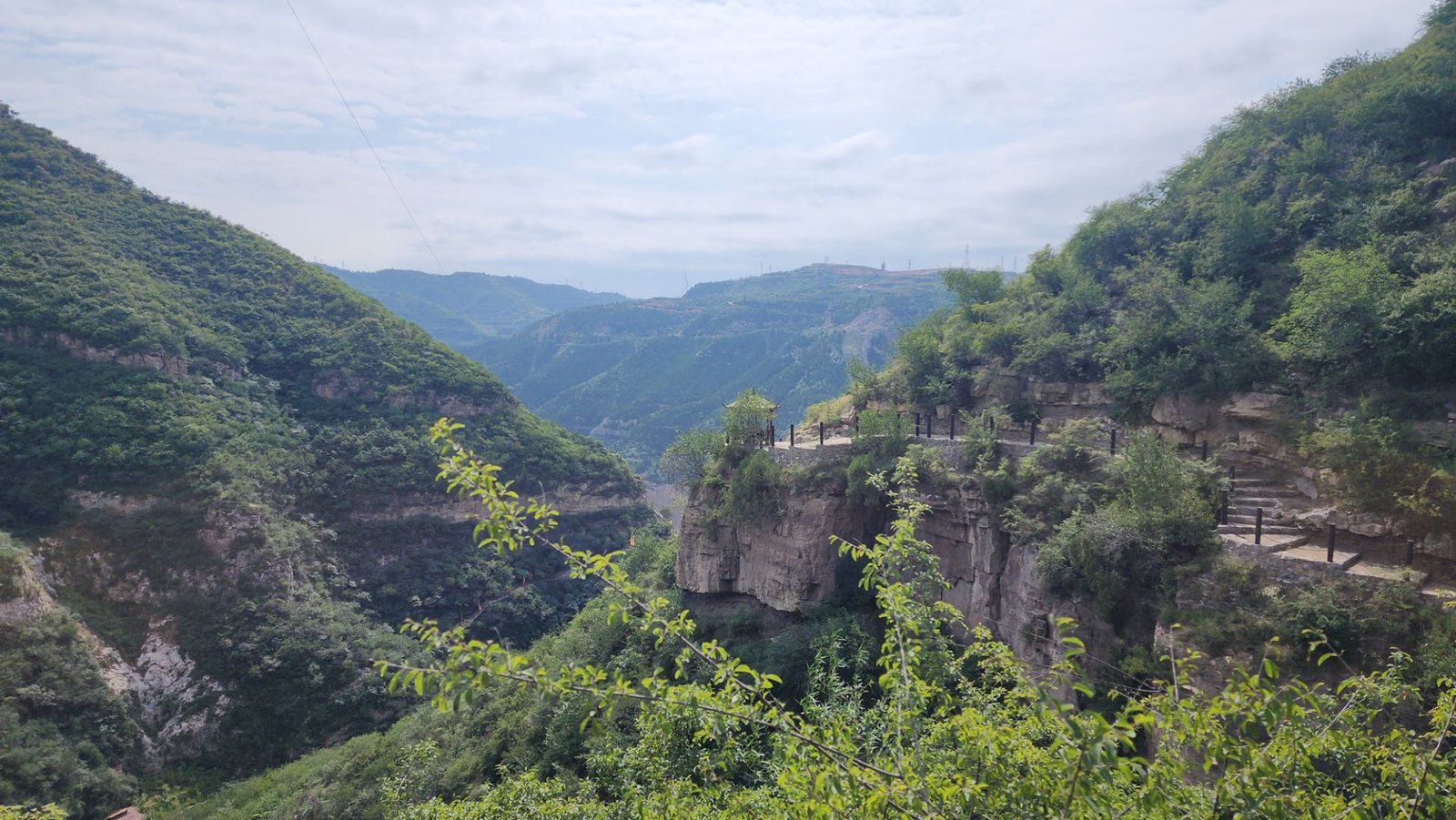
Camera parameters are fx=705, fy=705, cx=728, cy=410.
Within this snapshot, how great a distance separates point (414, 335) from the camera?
52.2 metres

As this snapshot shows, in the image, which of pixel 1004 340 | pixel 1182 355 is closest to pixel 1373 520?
pixel 1182 355

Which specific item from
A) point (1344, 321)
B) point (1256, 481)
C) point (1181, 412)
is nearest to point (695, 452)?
point (1181, 412)

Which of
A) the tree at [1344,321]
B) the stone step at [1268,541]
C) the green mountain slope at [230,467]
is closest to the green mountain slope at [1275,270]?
the tree at [1344,321]

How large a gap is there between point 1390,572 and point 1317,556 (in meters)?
0.95

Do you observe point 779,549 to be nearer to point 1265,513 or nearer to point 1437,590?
point 1265,513

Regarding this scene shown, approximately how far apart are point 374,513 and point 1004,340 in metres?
35.9

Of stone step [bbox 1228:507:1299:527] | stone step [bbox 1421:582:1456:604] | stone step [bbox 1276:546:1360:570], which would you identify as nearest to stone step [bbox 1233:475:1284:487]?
stone step [bbox 1228:507:1299:527]

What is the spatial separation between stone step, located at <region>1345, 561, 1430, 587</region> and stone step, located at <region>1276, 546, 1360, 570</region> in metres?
0.11

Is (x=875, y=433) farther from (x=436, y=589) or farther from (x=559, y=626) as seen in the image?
(x=436, y=589)

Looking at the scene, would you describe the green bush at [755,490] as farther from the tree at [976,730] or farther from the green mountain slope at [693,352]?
the green mountain slope at [693,352]

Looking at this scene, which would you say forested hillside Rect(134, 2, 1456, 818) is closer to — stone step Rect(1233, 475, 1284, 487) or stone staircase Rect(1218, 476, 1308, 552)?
stone staircase Rect(1218, 476, 1308, 552)

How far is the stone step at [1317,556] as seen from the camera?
11.9 metres

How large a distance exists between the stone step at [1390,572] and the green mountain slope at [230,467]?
3524 cm

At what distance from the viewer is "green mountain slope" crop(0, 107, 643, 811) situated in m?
30.8
